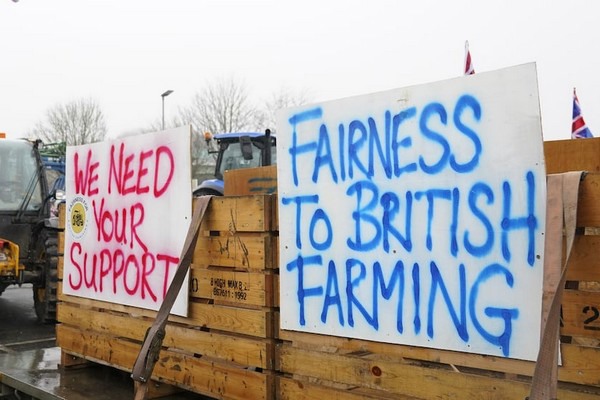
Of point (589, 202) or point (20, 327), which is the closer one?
point (589, 202)

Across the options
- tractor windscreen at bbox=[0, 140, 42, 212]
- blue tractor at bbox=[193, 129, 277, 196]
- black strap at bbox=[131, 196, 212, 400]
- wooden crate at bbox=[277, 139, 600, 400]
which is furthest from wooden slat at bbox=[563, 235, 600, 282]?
blue tractor at bbox=[193, 129, 277, 196]

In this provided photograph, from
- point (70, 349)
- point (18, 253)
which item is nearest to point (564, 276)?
point (70, 349)

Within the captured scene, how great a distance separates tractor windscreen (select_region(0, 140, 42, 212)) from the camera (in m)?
9.26

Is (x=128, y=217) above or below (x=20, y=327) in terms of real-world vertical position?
above

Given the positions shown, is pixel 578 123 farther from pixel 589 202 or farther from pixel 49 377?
pixel 49 377

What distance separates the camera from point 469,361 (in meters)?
2.91

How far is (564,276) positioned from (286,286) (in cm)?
165

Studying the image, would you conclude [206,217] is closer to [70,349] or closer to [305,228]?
[305,228]

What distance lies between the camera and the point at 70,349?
5348 millimetres

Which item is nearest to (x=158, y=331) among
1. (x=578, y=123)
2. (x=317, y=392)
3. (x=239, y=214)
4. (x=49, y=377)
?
(x=239, y=214)

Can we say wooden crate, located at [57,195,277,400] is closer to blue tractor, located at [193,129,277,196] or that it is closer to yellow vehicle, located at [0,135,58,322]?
yellow vehicle, located at [0,135,58,322]

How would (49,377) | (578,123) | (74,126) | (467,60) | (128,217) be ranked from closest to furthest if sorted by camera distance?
1. (128,217)
2. (49,377)
3. (467,60)
4. (578,123)
5. (74,126)

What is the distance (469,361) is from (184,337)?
6.85 feet

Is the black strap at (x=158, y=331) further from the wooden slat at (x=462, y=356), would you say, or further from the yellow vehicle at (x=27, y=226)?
the yellow vehicle at (x=27, y=226)
